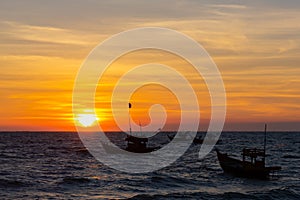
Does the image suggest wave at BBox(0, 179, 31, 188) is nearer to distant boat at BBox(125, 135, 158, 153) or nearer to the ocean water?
the ocean water

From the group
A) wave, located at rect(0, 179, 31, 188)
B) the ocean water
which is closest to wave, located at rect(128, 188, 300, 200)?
the ocean water

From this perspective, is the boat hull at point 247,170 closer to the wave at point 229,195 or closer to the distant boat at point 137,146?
the wave at point 229,195

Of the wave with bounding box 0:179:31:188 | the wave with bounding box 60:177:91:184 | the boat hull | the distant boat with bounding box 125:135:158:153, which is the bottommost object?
the wave with bounding box 0:179:31:188

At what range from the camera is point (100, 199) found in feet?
125

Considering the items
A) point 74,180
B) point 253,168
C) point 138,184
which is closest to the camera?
point 138,184

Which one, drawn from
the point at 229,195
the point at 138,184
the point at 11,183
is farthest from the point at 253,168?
the point at 11,183

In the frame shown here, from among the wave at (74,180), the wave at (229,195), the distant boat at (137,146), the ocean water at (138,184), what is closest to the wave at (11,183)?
the ocean water at (138,184)

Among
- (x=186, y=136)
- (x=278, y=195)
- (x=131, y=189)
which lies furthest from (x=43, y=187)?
(x=186, y=136)

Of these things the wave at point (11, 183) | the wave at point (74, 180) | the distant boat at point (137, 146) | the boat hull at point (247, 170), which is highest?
the distant boat at point (137, 146)

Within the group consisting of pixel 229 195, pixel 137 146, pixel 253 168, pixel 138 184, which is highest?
pixel 137 146

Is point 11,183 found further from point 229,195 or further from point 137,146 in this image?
point 137,146

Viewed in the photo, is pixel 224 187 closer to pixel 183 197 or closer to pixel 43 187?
pixel 183 197

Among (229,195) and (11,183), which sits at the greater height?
(229,195)

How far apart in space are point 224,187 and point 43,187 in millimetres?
17076
